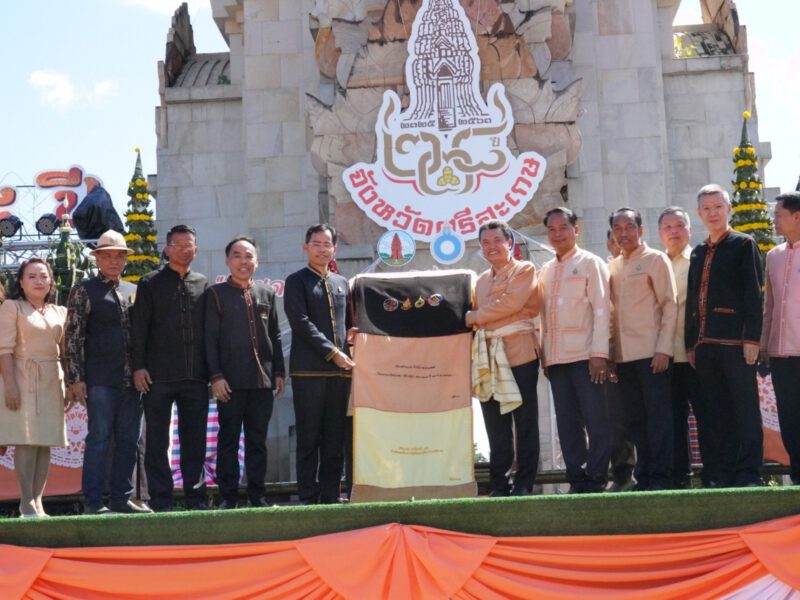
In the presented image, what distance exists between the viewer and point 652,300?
6406 millimetres

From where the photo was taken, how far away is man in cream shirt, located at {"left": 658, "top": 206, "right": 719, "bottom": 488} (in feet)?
21.1

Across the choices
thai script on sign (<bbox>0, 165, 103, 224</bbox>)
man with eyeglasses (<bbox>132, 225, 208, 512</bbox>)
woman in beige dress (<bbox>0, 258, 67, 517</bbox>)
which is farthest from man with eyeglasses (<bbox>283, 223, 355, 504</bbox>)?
thai script on sign (<bbox>0, 165, 103, 224</bbox>)

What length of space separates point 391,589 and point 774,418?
5024 mm

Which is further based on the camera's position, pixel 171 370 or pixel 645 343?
pixel 171 370

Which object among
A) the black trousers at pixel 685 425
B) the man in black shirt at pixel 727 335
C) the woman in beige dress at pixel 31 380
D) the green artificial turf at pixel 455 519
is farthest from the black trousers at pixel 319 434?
the man in black shirt at pixel 727 335

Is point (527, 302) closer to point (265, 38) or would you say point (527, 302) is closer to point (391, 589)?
point (391, 589)

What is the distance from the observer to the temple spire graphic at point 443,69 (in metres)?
11.7

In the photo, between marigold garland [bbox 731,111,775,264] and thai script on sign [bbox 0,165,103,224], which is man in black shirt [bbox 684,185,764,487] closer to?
marigold garland [bbox 731,111,775,264]

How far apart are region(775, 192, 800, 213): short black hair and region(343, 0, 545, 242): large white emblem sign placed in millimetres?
5357

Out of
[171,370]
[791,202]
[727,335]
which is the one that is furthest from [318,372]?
[791,202]

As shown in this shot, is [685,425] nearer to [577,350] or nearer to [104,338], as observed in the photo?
[577,350]

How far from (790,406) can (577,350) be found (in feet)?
4.07

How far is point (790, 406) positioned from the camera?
238 inches

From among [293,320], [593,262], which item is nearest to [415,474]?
[293,320]
